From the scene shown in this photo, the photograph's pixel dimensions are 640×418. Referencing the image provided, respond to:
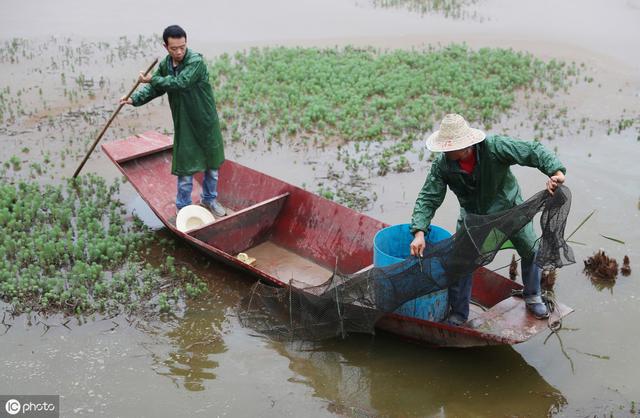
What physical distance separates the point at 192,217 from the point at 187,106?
111 cm

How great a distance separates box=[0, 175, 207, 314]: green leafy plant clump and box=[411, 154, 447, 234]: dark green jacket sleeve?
2.28 m

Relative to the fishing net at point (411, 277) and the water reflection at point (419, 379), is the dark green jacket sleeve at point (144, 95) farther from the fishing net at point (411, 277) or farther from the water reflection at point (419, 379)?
the water reflection at point (419, 379)

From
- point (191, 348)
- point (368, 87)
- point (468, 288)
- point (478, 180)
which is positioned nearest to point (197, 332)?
point (191, 348)

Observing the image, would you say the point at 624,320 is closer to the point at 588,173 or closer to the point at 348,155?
the point at 588,173

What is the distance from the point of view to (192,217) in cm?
703

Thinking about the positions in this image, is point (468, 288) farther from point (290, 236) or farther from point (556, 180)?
point (290, 236)

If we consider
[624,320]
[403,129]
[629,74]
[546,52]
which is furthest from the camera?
[546,52]

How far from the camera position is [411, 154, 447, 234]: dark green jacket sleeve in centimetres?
499

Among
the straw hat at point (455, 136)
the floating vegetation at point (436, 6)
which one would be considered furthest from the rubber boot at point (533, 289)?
the floating vegetation at point (436, 6)

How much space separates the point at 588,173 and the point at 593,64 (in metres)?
4.34

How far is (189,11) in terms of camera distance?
616 inches

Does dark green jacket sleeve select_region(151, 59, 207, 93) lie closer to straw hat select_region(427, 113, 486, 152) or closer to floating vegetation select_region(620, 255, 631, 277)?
straw hat select_region(427, 113, 486, 152)

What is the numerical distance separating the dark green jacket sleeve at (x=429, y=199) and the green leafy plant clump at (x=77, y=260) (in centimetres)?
228

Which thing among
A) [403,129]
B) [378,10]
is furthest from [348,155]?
[378,10]
